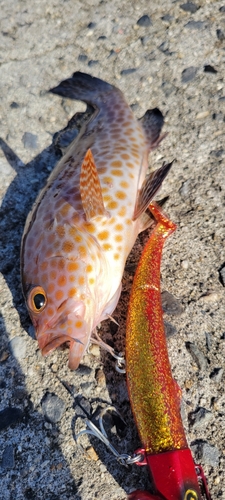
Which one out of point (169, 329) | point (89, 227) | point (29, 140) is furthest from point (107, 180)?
point (29, 140)

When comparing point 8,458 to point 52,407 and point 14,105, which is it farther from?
point 14,105

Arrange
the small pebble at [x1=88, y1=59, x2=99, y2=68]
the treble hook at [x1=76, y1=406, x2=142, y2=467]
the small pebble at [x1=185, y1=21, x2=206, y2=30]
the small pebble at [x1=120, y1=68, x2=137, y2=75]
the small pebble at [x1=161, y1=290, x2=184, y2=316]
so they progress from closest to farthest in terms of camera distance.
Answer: the treble hook at [x1=76, y1=406, x2=142, y2=467] → the small pebble at [x1=161, y1=290, x2=184, y2=316] → the small pebble at [x1=120, y1=68, x2=137, y2=75] → the small pebble at [x1=88, y1=59, x2=99, y2=68] → the small pebble at [x1=185, y1=21, x2=206, y2=30]

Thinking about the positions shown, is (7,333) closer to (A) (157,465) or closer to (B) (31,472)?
(B) (31,472)

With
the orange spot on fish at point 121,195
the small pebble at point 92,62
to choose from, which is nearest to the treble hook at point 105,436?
the orange spot on fish at point 121,195

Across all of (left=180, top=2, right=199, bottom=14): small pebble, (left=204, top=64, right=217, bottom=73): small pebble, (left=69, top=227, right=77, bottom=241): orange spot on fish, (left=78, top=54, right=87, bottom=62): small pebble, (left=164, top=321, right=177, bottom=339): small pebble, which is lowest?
(left=164, top=321, right=177, bottom=339): small pebble

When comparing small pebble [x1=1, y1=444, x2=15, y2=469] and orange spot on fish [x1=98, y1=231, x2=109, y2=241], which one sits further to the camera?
orange spot on fish [x1=98, y1=231, x2=109, y2=241]

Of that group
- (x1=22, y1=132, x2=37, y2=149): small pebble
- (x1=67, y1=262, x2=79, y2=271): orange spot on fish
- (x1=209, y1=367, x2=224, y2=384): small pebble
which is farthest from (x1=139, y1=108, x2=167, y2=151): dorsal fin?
(x1=209, y1=367, x2=224, y2=384): small pebble

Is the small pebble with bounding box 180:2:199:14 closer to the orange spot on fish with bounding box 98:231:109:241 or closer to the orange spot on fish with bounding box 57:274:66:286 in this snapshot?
the orange spot on fish with bounding box 98:231:109:241
